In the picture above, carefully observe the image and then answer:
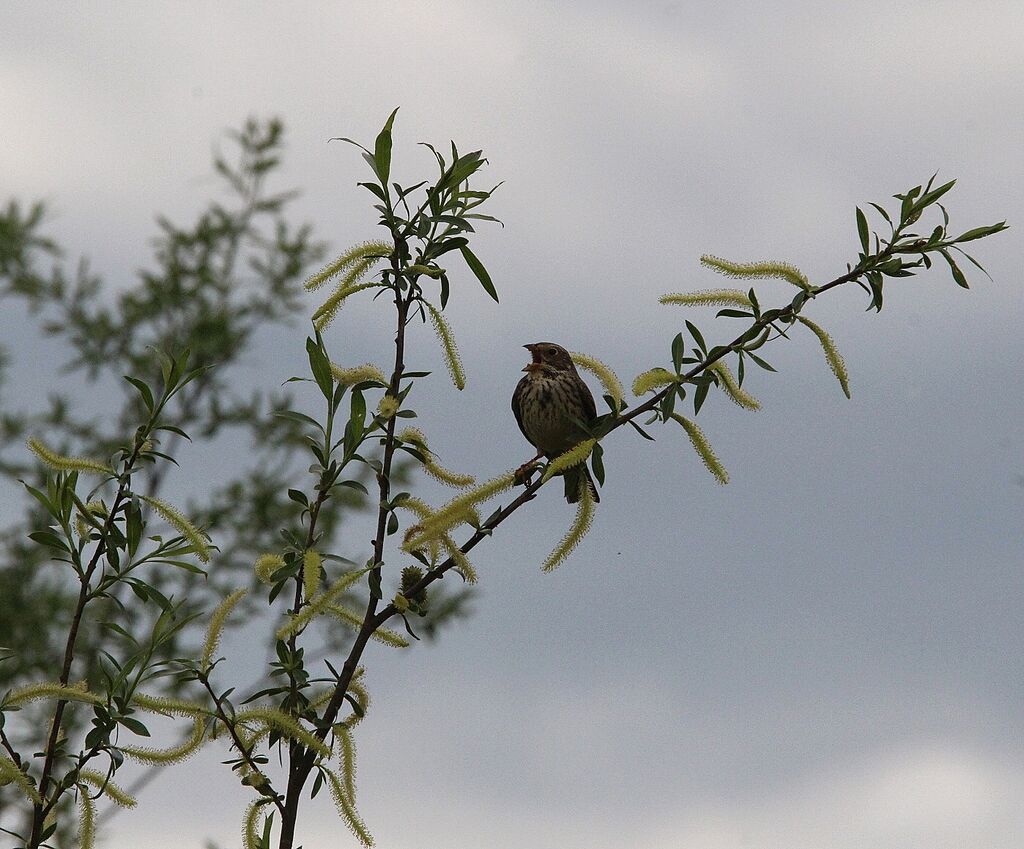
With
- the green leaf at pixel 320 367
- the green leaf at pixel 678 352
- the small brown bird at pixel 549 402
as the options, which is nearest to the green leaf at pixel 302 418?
the green leaf at pixel 320 367

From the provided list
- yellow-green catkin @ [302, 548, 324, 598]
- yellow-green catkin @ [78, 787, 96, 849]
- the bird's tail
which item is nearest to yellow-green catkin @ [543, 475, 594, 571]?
the bird's tail

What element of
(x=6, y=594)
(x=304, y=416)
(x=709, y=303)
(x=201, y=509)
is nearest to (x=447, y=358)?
(x=304, y=416)

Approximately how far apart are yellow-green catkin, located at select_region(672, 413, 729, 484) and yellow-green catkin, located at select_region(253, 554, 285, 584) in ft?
4.09

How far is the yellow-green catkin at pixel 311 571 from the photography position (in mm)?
3510

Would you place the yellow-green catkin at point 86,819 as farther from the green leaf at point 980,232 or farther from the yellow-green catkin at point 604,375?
the green leaf at point 980,232

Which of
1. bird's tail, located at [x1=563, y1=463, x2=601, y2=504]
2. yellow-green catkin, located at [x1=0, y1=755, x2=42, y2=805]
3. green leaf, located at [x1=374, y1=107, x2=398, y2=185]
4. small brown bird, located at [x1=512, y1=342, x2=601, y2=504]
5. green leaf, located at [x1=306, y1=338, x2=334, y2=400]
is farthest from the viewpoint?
small brown bird, located at [x1=512, y1=342, x2=601, y2=504]

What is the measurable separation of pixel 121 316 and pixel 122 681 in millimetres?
14280

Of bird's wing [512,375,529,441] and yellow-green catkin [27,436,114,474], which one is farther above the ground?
bird's wing [512,375,529,441]

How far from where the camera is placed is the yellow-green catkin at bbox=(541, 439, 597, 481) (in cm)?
373

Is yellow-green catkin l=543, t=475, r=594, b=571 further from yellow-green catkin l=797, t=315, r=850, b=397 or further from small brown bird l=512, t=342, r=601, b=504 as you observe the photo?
small brown bird l=512, t=342, r=601, b=504

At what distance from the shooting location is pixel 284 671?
379cm

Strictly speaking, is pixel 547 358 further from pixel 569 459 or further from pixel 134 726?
pixel 134 726

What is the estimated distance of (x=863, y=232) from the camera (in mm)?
4074

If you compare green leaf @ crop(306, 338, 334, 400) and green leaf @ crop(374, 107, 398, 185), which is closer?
green leaf @ crop(306, 338, 334, 400)
